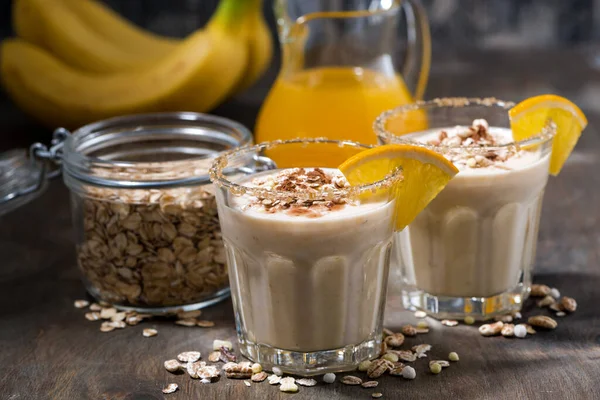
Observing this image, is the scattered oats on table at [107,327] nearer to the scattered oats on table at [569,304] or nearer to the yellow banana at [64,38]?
the scattered oats on table at [569,304]

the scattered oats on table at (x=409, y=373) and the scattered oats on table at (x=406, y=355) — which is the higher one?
the scattered oats on table at (x=409, y=373)

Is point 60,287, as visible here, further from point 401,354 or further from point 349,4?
point 349,4

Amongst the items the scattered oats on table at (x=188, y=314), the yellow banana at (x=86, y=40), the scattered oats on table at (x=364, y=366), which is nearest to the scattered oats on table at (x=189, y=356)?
the scattered oats on table at (x=188, y=314)

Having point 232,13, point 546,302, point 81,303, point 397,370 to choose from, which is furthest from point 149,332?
point 232,13

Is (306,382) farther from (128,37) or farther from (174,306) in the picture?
(128,37)

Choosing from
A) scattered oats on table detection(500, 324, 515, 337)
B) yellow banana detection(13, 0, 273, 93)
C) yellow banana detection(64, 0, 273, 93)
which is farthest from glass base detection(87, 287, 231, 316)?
yellow banana detection(64, 0, 273, 93)

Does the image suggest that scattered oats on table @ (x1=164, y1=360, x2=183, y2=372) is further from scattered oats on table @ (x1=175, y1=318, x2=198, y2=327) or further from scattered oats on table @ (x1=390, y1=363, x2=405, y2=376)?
scattered oats on table @ (x1=390, y1=363, x2=405, y2=376)
